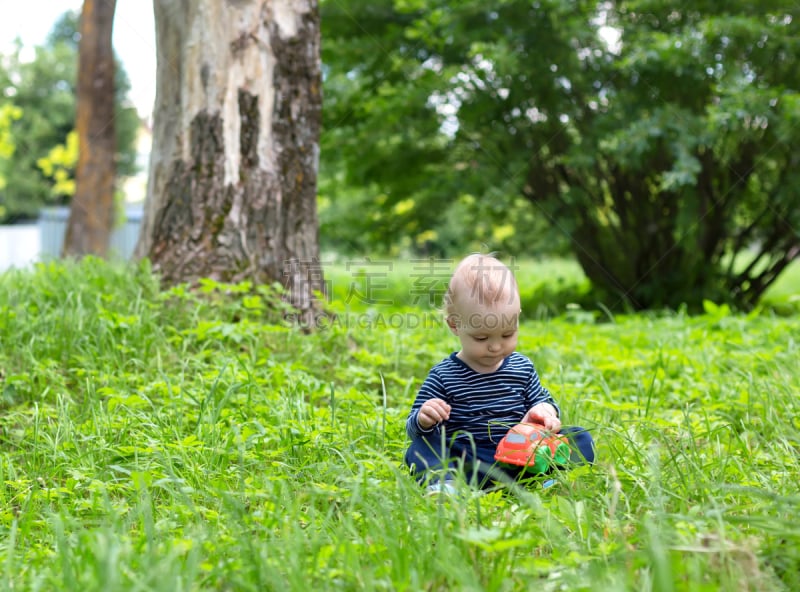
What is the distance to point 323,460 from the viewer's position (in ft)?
8.07

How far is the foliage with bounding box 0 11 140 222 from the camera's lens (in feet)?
88.6

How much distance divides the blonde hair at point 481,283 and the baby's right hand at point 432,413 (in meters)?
0.31

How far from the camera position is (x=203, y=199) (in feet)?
14.0

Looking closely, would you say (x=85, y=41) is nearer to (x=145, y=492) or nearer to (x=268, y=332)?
(x=268, y=332)

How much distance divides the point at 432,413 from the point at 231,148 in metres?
2.53

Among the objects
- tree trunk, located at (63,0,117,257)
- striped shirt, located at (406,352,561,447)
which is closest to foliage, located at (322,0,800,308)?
tree trunk, located at (63,0,117,257)

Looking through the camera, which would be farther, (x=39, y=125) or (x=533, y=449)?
(x=39, y=125)

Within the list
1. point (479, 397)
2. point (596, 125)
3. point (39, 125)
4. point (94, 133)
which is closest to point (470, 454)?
point (479, 397)

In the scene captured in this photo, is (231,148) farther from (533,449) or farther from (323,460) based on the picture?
(533,449)

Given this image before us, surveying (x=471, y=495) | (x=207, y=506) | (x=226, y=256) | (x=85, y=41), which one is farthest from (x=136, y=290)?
(x=85, y=41)

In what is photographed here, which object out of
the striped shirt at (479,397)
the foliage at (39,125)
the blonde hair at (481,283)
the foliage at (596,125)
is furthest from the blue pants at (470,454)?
the foliage at (39,125)

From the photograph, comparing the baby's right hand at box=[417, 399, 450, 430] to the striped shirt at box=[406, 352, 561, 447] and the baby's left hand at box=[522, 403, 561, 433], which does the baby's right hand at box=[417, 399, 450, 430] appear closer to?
Answer: the striped shirt at box=[406, 352, 561, 447]

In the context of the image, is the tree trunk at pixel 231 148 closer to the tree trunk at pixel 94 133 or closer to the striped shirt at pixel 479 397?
the striped shirt at pixel 479 397

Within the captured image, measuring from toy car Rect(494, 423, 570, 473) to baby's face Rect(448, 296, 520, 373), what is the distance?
0.26 m
